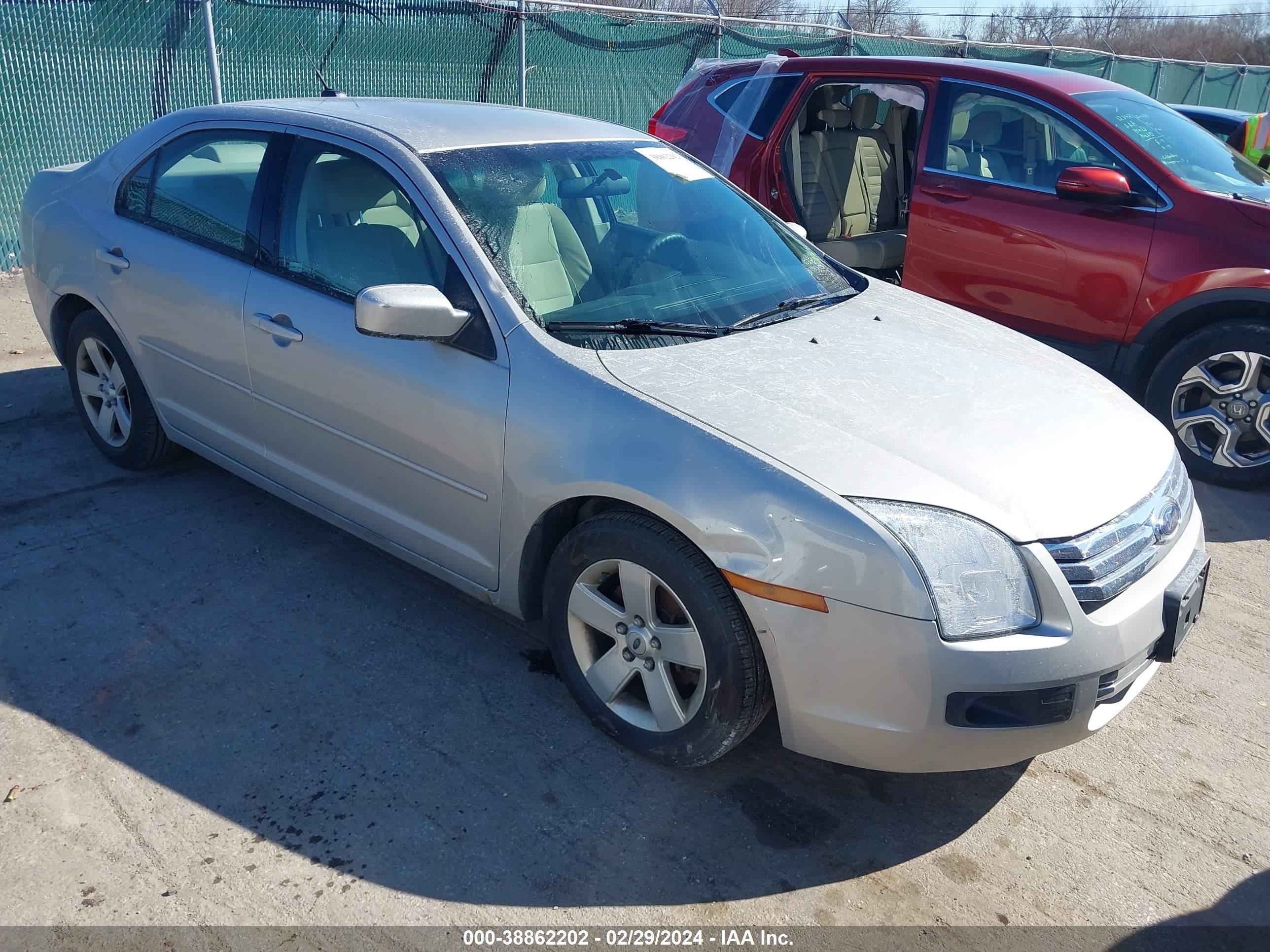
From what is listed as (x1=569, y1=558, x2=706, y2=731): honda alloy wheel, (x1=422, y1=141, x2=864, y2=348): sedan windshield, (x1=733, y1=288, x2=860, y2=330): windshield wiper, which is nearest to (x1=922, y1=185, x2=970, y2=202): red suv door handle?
(x1=422, y1=141, x2=864, y2=348): sedan windshield

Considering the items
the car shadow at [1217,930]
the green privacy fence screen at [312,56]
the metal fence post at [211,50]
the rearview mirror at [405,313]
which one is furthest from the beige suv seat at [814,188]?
the metal fence post at [211,50]

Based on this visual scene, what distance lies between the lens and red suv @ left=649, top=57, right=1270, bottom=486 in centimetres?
504

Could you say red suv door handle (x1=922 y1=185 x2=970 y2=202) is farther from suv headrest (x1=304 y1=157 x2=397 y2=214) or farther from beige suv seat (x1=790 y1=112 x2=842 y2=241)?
suv headrest (x1=304 y1=157 x2=397 y2=214)

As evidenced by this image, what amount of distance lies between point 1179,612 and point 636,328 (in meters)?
1.71

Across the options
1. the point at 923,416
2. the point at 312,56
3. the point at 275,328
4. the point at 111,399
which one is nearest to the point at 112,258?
the point at 111,399

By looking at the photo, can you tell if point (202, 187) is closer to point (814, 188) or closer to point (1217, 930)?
point (814, 188)

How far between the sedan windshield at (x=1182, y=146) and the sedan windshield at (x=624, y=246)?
2349mm

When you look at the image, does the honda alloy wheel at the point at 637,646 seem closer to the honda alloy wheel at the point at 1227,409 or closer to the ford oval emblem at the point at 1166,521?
the ford oval emblem at the point at 1166,521

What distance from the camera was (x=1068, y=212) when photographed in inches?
210

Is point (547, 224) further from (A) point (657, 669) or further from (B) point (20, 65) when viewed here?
(B) point (20, 65)

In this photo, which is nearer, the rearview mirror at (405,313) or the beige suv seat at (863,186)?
the rearview mirror at (405,313)

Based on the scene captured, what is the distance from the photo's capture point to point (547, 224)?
3385mm

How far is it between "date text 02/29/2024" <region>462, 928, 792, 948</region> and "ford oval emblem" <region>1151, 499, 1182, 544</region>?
1495 mm

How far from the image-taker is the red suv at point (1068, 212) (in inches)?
198
